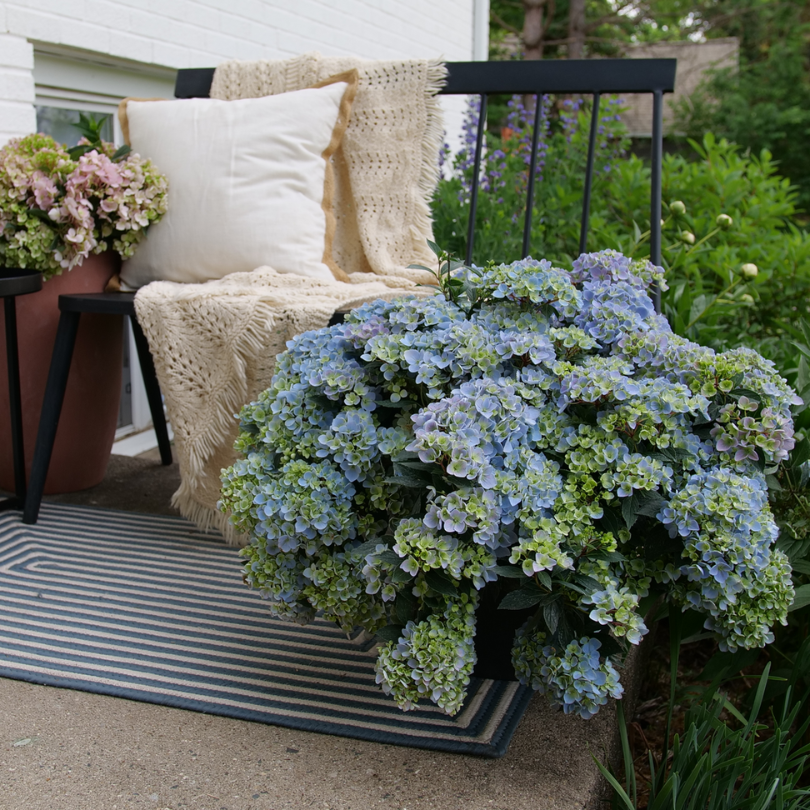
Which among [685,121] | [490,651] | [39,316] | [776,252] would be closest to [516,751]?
[490,651]

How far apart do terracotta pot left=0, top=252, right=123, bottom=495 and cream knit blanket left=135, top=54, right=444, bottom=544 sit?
0.26 metres

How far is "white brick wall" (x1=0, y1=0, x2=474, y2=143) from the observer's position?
2.23 m

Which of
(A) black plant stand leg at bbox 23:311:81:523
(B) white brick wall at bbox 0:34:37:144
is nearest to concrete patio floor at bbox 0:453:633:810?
(A) black plant stand leg at bbox 23:311:81:523

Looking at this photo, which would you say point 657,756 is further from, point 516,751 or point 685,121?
point 685,121

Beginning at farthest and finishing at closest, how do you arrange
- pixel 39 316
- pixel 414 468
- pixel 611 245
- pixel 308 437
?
pixel 611 245 < pixel 39 316 < pixel 308 437 < pixel 414 468

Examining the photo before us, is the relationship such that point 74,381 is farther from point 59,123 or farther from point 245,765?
point 245,765

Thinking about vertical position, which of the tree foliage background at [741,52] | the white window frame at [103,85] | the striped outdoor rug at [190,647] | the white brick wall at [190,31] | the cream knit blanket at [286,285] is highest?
the tree foliage background at [741,52]

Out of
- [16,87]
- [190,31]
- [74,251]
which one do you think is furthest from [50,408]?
[190,31]

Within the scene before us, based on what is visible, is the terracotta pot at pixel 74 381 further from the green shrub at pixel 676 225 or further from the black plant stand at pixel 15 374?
the green shrub at pixel 676 225

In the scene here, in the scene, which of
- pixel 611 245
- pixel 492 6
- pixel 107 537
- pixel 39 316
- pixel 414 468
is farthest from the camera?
pixel 492 6

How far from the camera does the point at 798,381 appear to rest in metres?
1.46

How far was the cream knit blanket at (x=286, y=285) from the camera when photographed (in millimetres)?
1684

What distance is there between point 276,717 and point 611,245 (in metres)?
1.61

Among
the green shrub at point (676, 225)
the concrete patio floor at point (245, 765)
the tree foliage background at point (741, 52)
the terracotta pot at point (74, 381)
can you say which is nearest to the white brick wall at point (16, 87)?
the terracotta pot at point (74, 381)
